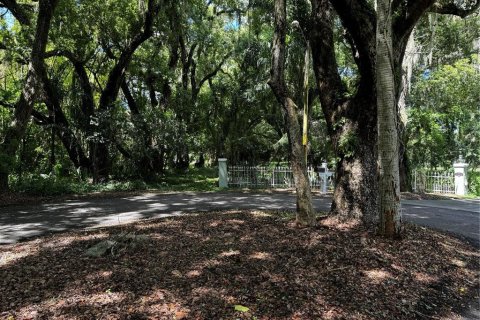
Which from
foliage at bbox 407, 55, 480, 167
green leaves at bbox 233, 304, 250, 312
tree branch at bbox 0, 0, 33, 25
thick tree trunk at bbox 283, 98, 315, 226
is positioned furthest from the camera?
foliage at bbox 407, 55, 480, 167

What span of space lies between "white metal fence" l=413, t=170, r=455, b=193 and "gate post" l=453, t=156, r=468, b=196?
0.30 m

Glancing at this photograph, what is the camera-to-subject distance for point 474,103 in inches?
825

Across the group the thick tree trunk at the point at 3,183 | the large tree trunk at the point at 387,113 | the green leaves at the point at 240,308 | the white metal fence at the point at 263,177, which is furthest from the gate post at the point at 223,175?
the green leaves at the point at 240,308

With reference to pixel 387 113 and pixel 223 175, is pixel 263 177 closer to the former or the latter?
pixel 223 175

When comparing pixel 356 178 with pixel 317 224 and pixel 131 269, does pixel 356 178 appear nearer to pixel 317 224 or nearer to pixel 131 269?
pixel 317 224

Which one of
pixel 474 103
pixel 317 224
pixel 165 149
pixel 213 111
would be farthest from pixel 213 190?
pixel 474 103

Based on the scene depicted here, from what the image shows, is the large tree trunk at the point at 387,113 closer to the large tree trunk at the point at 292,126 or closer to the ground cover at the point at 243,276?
the ground cover at the point at 243,276

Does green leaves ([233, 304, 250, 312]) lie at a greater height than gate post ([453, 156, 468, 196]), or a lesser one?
lesser

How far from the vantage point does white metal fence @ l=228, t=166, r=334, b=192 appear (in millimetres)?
16781

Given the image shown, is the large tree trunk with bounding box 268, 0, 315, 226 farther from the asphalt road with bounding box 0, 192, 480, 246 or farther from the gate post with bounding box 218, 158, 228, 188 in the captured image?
the gate post with bounding box 218, 158, 228, 188

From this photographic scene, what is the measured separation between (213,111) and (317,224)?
14675 millimetres

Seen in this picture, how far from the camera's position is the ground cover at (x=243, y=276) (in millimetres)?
3641

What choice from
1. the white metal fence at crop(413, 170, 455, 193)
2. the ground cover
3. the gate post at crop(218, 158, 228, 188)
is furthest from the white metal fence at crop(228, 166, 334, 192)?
the ground cover

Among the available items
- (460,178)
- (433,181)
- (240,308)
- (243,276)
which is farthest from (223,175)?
(240,308)
